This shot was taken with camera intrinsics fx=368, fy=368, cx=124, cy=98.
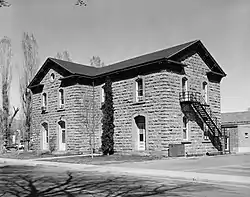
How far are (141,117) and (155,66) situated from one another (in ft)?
14.6

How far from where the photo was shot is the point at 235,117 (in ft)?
171

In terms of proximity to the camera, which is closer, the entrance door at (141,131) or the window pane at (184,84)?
the entrance door at (141,131)

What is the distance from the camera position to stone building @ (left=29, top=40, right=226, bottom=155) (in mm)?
28688

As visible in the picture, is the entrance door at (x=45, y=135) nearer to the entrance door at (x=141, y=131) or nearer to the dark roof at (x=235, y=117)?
the entrance door at (x=141, y=131)

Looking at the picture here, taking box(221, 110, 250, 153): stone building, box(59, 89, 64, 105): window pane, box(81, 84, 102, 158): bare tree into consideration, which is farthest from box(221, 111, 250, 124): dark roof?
box(59, 89, 64, 105): window pane

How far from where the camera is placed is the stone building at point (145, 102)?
94.1 ft

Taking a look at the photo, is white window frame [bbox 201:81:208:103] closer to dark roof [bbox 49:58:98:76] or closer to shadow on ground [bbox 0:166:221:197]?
dark roof [bbox 49:58:98:76]

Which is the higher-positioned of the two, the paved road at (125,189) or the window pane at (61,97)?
the window pane at (61,97)

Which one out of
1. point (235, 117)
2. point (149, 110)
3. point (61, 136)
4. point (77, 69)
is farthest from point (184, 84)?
point (235, 117)

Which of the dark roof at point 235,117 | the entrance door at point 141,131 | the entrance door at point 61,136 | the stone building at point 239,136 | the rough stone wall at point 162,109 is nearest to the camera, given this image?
the rough stone wall at point 162,109

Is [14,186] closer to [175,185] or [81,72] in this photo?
[175,185]

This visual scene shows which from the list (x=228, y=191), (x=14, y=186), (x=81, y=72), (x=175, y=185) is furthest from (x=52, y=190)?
(x=81, y=72)

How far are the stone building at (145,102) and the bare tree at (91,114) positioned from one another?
0.22 m

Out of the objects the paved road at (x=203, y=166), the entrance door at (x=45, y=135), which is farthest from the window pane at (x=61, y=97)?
the paved road at (x=203, y=166)
